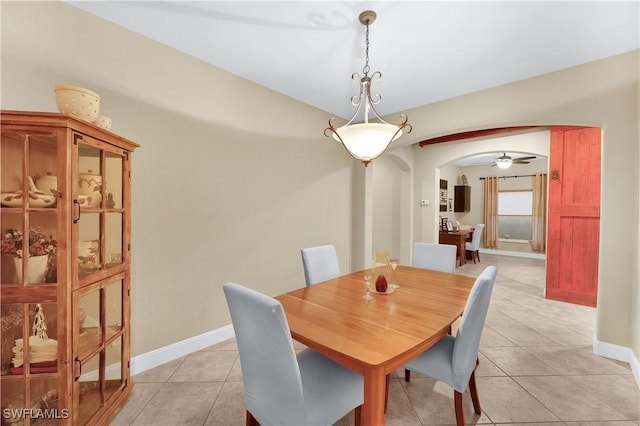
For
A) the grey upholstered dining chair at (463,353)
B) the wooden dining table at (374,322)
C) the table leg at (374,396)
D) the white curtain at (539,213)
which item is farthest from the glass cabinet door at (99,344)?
the white curtain at (539,213)

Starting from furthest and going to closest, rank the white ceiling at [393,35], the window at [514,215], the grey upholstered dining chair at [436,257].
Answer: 1. the window at [514,215]
2. the grey upholstered dining chair at [436,257]
3. the white ceiling at [393,35]

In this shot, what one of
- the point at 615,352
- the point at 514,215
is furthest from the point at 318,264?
the point at 514,215

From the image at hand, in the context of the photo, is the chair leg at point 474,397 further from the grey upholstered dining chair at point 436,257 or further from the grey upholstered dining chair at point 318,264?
the grey upholstered dining chair at point 318,264

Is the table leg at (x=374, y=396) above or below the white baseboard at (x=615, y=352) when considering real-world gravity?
above

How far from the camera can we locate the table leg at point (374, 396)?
1.01 m

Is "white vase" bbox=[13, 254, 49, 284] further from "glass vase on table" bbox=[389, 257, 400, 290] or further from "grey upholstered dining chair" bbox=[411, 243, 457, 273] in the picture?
"grey upholstered dining chair" bbox=[411, 243, 457, 273]

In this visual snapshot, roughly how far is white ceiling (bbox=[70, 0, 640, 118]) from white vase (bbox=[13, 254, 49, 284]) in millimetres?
1726

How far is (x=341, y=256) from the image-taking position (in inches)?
153

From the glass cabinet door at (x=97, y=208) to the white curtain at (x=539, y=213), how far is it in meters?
8.89

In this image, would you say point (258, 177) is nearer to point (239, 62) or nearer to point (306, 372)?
point (239, 62)

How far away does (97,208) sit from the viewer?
149cm

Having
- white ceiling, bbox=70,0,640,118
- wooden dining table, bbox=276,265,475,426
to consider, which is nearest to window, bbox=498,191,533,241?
white ceiling, bbox=70,0,640,118

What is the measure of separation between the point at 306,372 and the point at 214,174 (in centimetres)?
192

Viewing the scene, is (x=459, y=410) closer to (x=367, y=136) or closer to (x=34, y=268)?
(x=367, y=136)
